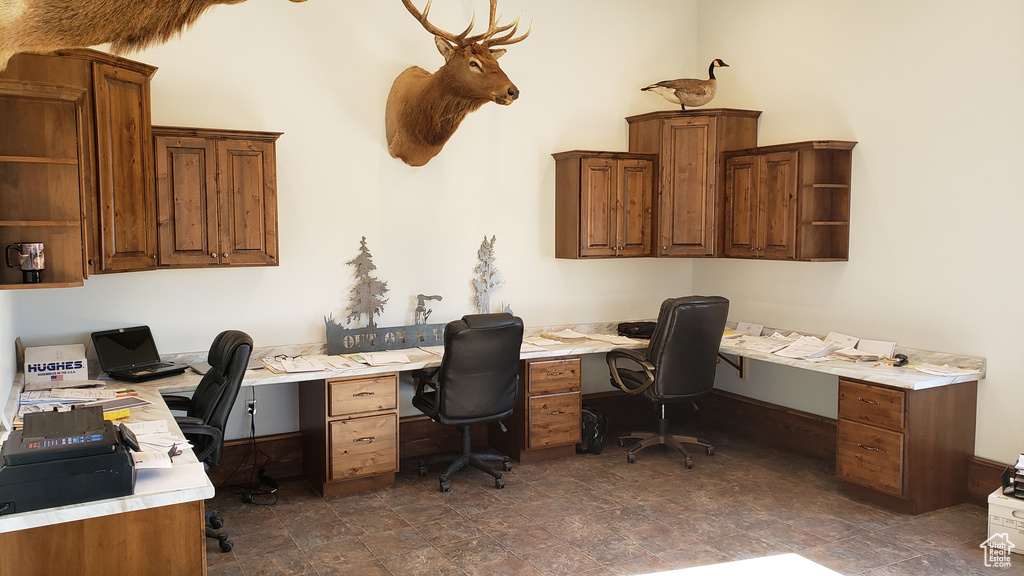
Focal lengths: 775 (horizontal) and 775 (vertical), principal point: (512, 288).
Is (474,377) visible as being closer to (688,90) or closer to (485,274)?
(485,274)

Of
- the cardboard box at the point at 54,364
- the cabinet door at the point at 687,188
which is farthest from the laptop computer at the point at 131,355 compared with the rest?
the cabinet door at the point at 687,188

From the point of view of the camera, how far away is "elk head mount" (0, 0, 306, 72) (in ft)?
7.67

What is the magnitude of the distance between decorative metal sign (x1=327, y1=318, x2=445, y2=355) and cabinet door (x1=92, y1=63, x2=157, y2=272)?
1.25 meters

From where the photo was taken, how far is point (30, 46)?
241 centimetres

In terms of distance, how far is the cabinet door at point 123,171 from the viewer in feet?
12.1

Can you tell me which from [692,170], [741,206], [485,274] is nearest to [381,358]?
[485,274]

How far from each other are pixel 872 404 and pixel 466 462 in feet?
7.81

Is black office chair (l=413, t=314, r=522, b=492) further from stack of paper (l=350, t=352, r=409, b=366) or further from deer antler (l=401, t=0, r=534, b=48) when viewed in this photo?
deer antler (l=401, t=0, r=534, b=48)

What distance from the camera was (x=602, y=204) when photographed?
5633 mm

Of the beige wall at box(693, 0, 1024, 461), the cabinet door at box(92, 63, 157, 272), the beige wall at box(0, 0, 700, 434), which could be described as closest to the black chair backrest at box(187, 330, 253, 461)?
the cabinet door at box(92, 63, 157, 272)

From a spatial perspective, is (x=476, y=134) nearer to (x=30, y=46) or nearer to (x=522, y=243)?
(x=522, y=243)

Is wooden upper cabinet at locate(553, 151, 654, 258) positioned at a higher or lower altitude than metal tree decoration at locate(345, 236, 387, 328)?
higher

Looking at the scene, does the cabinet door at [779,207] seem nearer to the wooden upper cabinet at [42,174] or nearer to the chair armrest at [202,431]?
the chair armrest at [202,431]

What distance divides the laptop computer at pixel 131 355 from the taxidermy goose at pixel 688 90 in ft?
12.5
